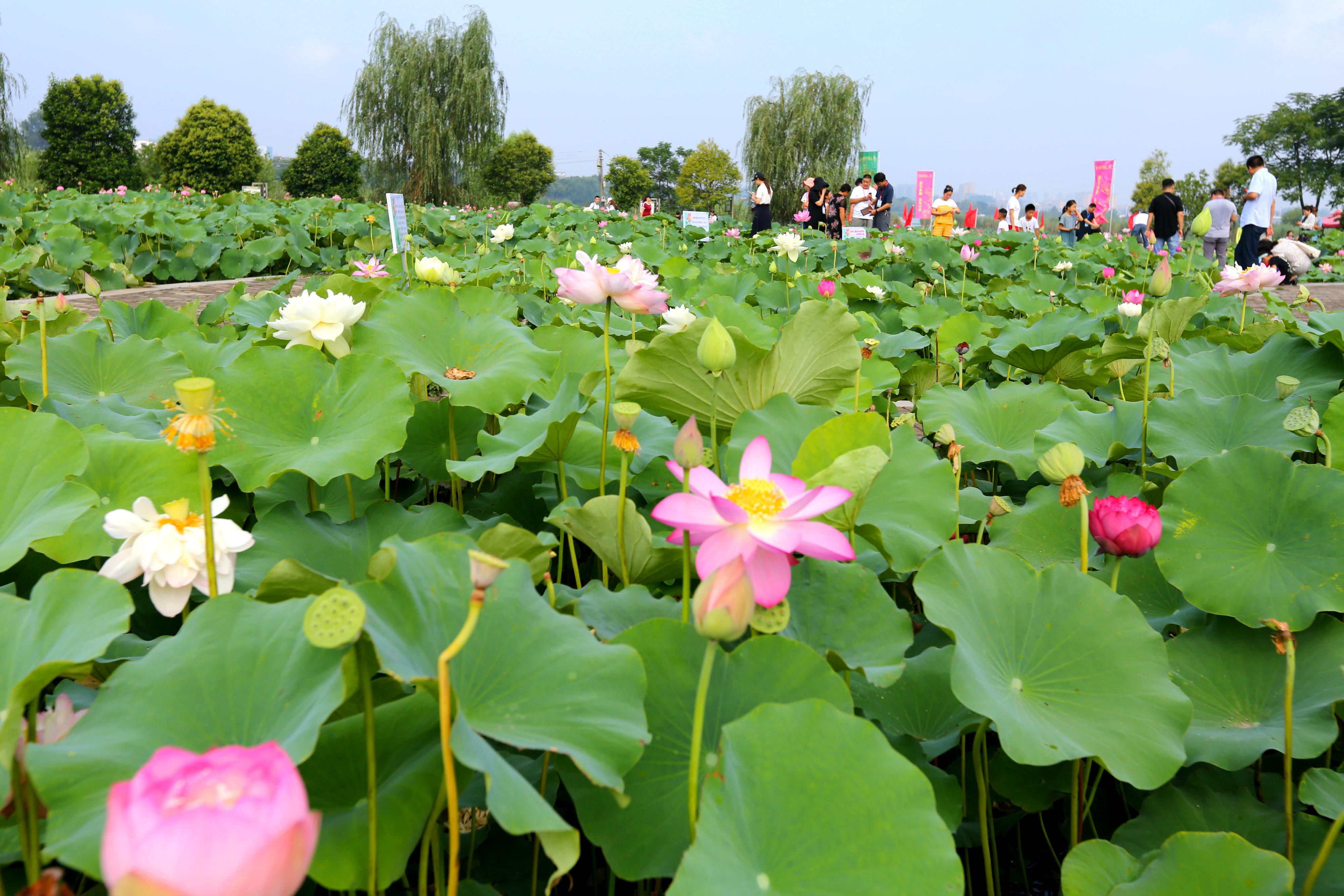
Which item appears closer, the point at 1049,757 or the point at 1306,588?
the point at 1049,757

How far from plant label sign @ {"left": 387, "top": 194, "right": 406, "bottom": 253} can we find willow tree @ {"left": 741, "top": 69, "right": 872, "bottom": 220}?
Answer: 1576 centimetres

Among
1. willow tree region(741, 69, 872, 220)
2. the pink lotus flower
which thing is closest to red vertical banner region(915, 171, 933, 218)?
willow tree region(741, 69, 872, 220)

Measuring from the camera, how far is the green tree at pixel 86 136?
1664 centimetres

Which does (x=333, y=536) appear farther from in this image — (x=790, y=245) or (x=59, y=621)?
(x=790, y=245)

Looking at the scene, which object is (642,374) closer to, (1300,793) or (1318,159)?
(1300,793)

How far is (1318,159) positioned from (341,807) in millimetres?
43816

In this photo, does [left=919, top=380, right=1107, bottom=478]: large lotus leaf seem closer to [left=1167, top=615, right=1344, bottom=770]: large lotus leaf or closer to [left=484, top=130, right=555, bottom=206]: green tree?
[left=1167, top=615, right=1344, bottom=770]: large lotus leaf

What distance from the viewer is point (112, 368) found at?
4.27ft

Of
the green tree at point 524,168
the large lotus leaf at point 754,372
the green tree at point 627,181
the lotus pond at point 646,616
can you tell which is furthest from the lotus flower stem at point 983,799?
the green tree at point 627,181

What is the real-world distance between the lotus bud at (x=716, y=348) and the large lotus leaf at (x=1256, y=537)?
539 mm

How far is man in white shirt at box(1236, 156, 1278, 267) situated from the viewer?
21.0ft

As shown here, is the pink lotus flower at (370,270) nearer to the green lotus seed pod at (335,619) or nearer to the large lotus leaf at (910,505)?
the large lotus leaf at (910,505)

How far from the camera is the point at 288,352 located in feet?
3.48

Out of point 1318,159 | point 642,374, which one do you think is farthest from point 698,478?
point 1318,159
